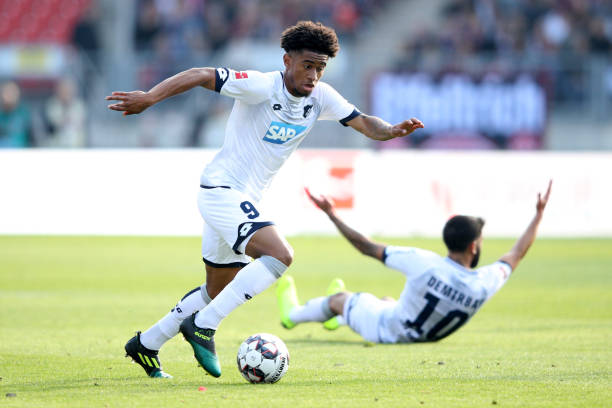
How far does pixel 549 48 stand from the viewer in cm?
2361

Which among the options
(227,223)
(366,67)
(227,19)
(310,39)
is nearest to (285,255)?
(227,223)

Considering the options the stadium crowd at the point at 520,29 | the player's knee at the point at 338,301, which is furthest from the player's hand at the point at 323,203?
the stadium crowd at the point at 520,29

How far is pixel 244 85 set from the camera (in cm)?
632

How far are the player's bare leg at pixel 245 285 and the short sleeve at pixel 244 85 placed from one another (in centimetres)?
89

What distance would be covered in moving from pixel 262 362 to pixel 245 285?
503mm

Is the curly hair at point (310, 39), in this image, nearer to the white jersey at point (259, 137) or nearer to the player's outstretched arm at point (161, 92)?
the white jersey at point (259, 137)

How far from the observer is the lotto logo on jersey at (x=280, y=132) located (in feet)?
21.5

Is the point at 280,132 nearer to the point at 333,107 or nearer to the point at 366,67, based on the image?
the point at 333,107

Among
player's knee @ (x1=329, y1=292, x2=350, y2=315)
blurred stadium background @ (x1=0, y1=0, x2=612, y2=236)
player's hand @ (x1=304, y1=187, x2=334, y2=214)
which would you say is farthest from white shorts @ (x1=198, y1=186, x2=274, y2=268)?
blurred stadium background @ (x1=0, y1=0, x2=612, y2=236)

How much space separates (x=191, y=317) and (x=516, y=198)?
538 inches

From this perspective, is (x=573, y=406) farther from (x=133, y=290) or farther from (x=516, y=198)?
(x=516, y=198)

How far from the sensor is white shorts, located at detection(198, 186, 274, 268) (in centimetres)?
623

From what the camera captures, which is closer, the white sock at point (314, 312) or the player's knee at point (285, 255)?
the player's knee at point (285, 255)

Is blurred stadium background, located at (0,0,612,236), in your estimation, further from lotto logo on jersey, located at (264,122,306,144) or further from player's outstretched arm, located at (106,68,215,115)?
player's outstretched arm, located at (106,68,215,115)
